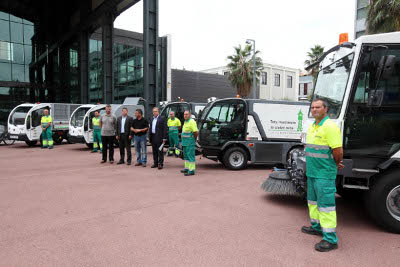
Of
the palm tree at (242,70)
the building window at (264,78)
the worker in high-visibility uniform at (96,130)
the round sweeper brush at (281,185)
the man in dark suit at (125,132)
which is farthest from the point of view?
the building window at (264,78)

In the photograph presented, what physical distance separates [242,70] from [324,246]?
28.8m

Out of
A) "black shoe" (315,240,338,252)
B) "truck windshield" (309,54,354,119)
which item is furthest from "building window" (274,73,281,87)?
"black shoe" (315,240,338,252)

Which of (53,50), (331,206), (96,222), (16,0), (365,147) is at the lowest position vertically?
(96,222)

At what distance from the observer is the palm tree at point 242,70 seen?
101ft

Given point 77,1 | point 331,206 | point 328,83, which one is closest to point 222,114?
point 328,83

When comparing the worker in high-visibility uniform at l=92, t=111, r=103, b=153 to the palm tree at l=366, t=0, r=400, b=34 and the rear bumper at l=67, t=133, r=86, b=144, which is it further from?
the palm tree at l=366, t=0, r=400, b=34

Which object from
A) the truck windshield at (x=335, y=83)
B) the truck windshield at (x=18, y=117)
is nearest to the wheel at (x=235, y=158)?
the truck windshield at (x=335, y=83)

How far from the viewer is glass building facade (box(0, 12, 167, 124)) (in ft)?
79.2

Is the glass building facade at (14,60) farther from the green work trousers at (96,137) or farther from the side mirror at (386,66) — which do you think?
the side mirror at (386,66)

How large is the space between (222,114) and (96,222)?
5.20 metres

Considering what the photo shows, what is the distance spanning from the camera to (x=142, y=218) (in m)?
4.48

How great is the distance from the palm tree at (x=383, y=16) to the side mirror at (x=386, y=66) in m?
11.0

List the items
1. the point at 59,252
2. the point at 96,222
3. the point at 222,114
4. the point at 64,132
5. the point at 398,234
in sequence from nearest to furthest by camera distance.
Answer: the point at 59,252 → the point at 398,234 → the point at 96,222 → the point at 222,114 → the point at 64,132

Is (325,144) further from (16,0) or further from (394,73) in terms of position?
(16,0)
